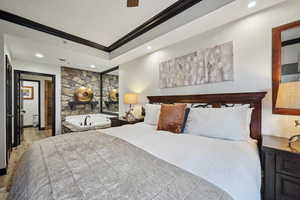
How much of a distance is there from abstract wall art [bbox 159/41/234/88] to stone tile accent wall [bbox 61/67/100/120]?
11.2ft

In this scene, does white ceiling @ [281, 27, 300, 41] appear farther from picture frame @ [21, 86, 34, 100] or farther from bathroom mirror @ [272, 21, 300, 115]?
picture frame @ [21, 86, 34, 100]

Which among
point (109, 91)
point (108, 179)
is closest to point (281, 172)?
point (108, 179)

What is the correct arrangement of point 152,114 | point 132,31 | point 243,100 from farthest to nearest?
1. point 132,31
2. point 152,114
3. point 243,100


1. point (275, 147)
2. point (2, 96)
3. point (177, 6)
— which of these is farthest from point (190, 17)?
point (2, 96)

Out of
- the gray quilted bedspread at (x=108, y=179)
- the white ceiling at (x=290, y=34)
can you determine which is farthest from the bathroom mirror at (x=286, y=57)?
the gray quilted bedspread at (x=108, y=179)

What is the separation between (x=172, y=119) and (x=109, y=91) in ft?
12.9

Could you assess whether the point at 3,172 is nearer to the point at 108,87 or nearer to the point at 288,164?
the point at 108,87

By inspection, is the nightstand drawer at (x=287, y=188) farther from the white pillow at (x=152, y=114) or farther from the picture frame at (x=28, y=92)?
the picture frame at (x=28, y=92)

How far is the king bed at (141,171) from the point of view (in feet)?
2.17

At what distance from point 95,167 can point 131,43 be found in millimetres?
2697

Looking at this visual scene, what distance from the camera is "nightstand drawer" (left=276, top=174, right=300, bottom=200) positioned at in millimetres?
1068

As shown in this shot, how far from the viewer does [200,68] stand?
226cm

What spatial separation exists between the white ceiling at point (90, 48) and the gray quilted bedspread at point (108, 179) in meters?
1.96

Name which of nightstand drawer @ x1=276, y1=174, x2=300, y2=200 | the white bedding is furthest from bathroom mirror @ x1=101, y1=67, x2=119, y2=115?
nightstand drawer @ x1=276, y1=174, x2=300, y2=200
